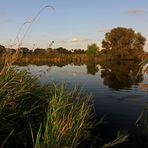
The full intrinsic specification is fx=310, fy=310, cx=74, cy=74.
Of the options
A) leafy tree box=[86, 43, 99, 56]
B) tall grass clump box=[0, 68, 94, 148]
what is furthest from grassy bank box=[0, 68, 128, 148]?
leafy tree box=[86, 43, 99, 56]

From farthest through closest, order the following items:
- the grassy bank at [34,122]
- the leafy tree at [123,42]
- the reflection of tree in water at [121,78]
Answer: the leafy tree at [123,42], the reflection of tree in water at [121,78], the grassy bank at [34,122]

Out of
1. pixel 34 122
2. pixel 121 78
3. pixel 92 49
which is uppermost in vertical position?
pixel 92 49

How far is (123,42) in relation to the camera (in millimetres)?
116062

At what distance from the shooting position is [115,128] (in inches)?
513

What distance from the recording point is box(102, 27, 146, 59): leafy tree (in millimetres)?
111312

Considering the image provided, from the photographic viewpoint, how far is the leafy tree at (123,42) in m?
111

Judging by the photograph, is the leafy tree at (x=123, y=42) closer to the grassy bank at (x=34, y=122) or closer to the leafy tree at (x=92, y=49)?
the leafy tree at (x=92, y=49)

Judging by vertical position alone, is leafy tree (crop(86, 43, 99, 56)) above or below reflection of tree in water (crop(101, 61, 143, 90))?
above

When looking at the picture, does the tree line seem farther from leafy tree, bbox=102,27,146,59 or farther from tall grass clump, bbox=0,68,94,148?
tall grass clump, bbox=0,68,94,148

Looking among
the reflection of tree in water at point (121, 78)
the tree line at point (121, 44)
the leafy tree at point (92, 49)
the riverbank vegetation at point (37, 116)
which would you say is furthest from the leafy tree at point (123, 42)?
the riverbank vegetation at point (37, 116)

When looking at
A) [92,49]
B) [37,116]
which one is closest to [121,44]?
[92,49]

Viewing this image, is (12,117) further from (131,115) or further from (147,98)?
(147,98)

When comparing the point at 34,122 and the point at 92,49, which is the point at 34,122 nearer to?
the point at 34,122

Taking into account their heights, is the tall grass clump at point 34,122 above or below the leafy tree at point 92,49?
below
